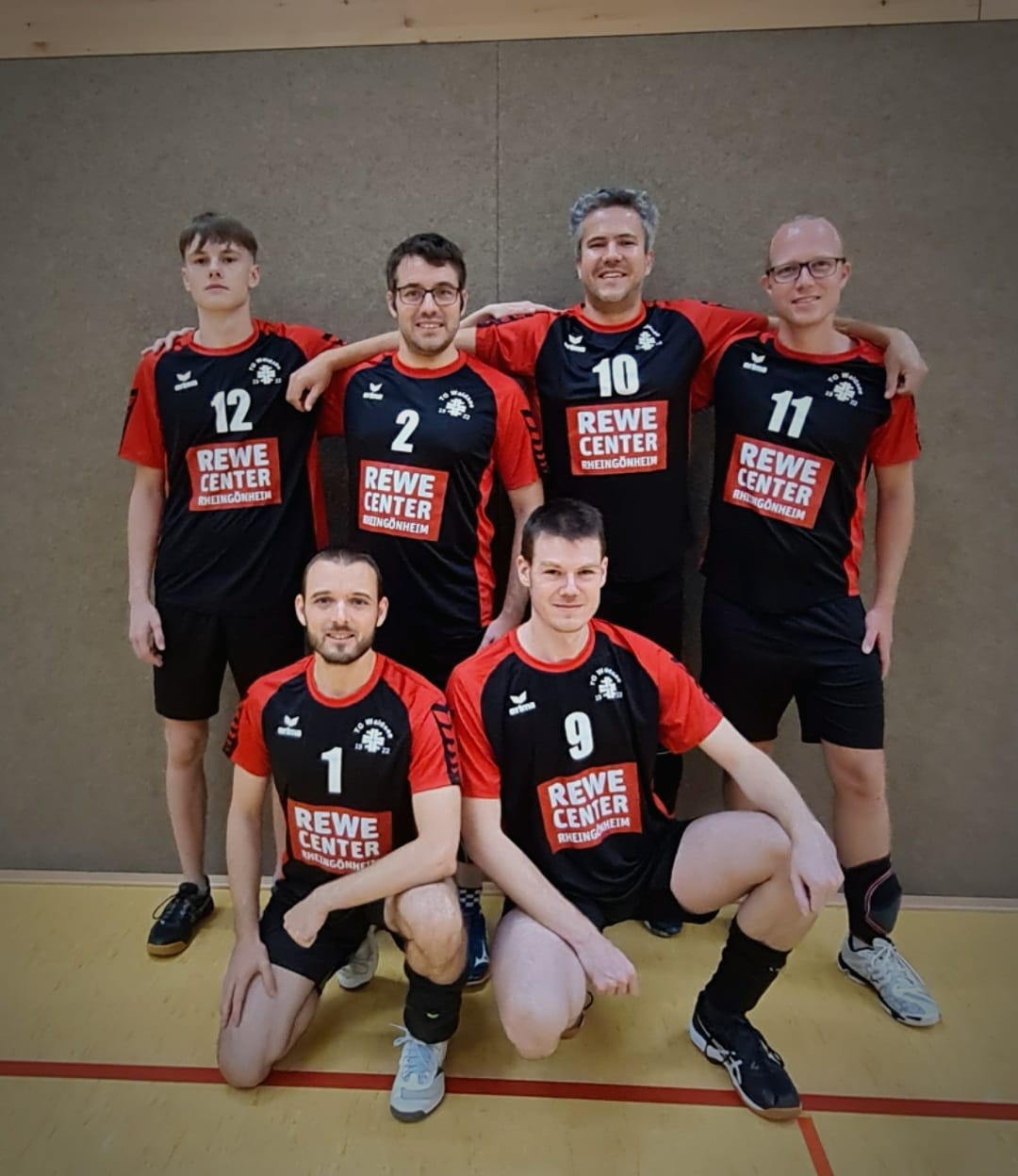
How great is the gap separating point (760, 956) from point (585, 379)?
1521mm

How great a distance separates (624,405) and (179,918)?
6.61 ft

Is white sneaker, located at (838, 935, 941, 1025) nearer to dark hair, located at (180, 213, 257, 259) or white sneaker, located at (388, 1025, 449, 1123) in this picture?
white sneaker, located at (388, 1025, 449, 1123)

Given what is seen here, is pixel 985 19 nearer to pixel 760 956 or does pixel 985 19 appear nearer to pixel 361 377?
pixel 361 377

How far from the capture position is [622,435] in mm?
2307

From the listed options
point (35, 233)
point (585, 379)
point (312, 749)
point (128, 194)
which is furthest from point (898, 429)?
point (35, 233)

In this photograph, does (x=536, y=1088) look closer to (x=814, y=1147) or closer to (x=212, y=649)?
(x=814, y=1147)

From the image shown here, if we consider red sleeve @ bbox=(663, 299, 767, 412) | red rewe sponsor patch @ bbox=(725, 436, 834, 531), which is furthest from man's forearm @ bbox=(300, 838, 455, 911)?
red sleeve @ bbox=(663, 299, 767, 412)

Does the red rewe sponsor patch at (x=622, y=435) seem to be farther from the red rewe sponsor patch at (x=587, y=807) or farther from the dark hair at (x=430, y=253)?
the red rewe sponsor patch at (x=587, y=807)

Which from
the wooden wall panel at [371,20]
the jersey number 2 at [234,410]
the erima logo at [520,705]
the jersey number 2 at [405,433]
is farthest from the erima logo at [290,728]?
the wooden wall panel at [371,20]

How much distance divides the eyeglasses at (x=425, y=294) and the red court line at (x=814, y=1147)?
2.15 m

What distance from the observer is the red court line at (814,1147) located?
1.78m

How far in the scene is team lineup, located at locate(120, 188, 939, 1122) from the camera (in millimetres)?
1934

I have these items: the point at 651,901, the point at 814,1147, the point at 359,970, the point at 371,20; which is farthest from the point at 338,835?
the point at 371,20

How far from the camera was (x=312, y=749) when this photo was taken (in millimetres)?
2023
